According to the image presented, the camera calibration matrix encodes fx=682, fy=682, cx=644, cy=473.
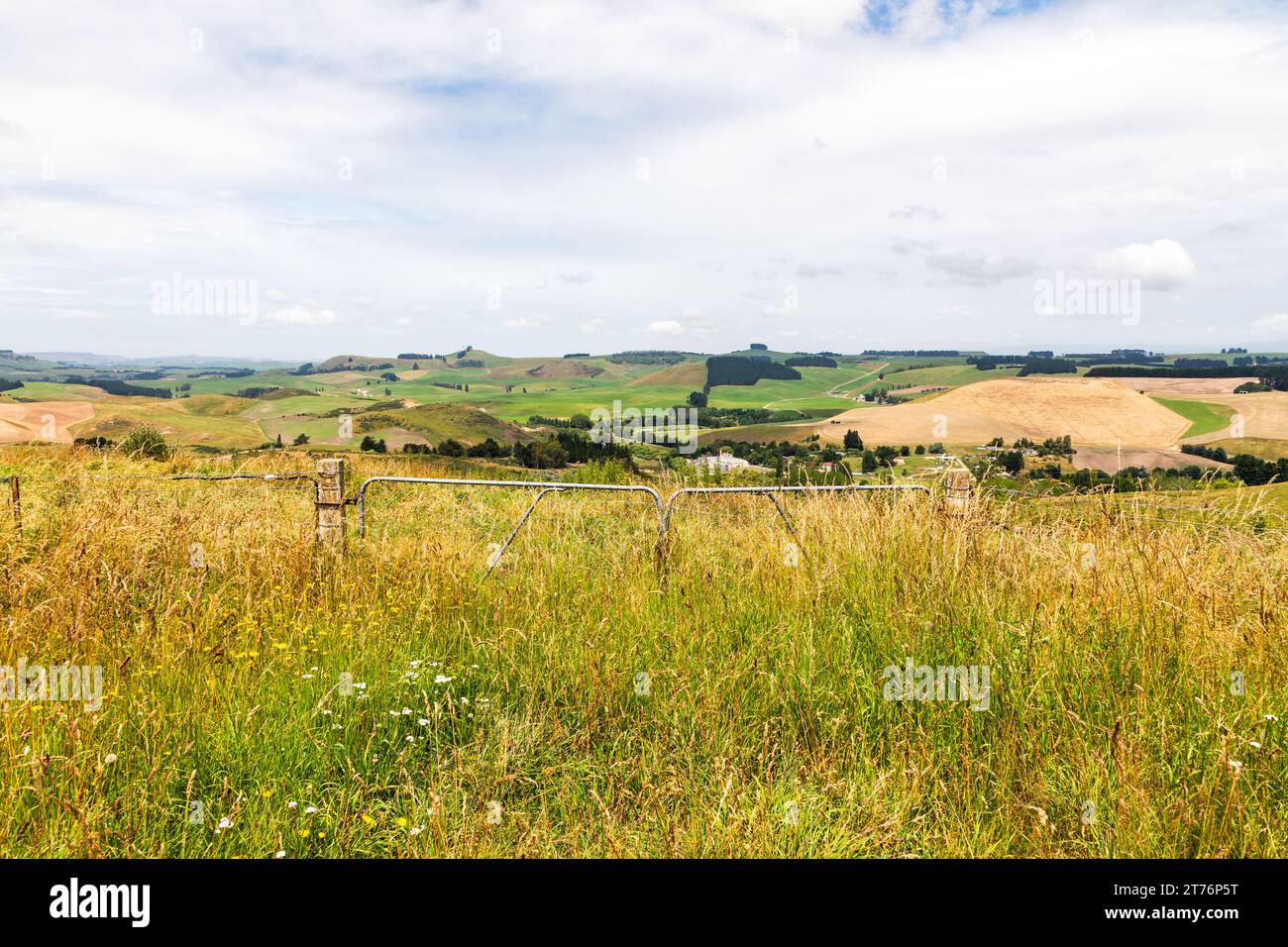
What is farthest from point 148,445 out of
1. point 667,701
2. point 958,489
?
point 958,489

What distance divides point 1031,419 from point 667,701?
271 feet

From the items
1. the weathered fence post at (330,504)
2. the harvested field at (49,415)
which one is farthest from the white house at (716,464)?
the harvested field at (49,415)

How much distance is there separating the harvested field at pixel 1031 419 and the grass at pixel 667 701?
61.5m

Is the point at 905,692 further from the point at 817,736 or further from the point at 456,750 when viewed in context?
the point at 456,750

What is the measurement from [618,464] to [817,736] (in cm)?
1746

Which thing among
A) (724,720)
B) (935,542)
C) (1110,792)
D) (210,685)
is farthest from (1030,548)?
(210,685)

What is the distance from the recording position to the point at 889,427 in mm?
80562

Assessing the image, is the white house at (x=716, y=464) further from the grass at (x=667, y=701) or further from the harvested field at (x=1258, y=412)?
the harvested field at (x=1258, y=412)

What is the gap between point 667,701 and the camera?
4293 millimetres

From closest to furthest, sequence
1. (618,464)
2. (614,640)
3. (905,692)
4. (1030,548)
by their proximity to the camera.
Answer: (905,692) → (614,640) → (1030,548) → (618,464)

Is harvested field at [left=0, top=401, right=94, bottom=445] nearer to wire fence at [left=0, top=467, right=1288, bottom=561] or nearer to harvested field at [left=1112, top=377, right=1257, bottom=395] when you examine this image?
wire fence at [left=0, top=467, right=1288, bottom=561]

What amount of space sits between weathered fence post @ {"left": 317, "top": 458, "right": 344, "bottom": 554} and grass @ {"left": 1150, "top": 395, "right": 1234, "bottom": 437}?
89.5 meters

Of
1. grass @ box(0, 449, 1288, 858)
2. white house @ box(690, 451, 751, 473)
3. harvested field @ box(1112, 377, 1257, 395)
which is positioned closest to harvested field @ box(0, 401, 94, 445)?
white house @ box(690, 451, 751, 473)

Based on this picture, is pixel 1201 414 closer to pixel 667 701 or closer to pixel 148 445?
pixel 148 445
